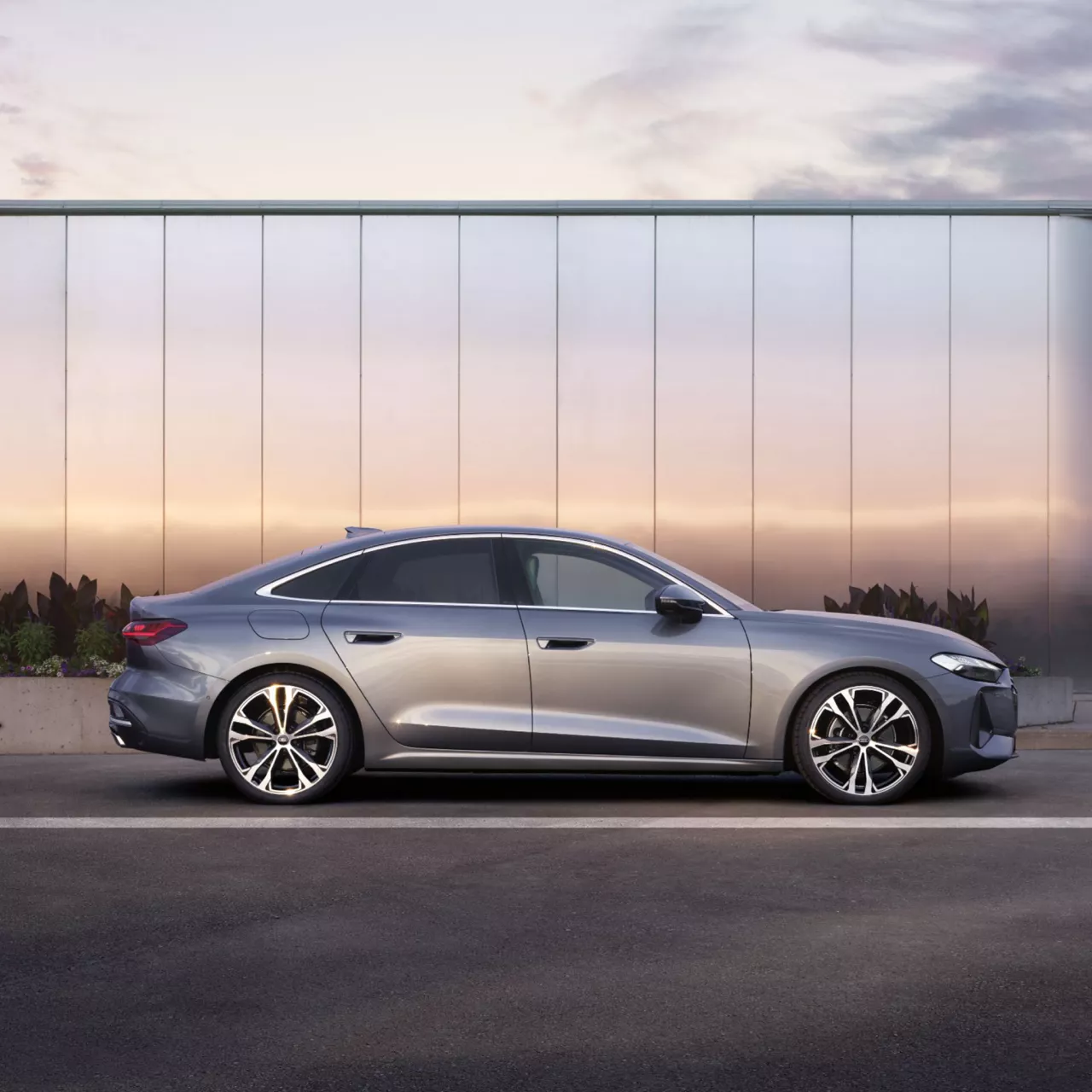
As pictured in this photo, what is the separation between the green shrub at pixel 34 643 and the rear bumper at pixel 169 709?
17.3 ft

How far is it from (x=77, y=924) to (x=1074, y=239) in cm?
1268

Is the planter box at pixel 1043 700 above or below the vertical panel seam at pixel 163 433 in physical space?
below

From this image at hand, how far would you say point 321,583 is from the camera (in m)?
8.66

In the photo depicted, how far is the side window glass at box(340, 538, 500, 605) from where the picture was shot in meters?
8.62

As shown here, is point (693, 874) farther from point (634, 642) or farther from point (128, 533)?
point (128, 533)

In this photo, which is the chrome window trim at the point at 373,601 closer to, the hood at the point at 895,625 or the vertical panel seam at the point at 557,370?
the hood at the point at 895,625

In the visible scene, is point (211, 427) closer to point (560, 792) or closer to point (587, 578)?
point (560, 792)

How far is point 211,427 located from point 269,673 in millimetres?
7331

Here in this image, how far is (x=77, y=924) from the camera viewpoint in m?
5.64

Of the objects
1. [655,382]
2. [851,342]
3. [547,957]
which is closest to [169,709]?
[547,957]

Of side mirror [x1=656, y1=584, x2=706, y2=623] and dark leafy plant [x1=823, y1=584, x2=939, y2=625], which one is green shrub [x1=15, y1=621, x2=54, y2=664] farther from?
side mirror [x1=656, y1=584, x2=706, y2=623]

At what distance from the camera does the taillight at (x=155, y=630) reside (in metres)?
8.50

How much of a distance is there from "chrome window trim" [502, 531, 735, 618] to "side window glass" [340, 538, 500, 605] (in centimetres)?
22

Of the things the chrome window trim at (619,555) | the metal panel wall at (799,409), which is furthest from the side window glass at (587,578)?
the metal panel wall at (799,409)
